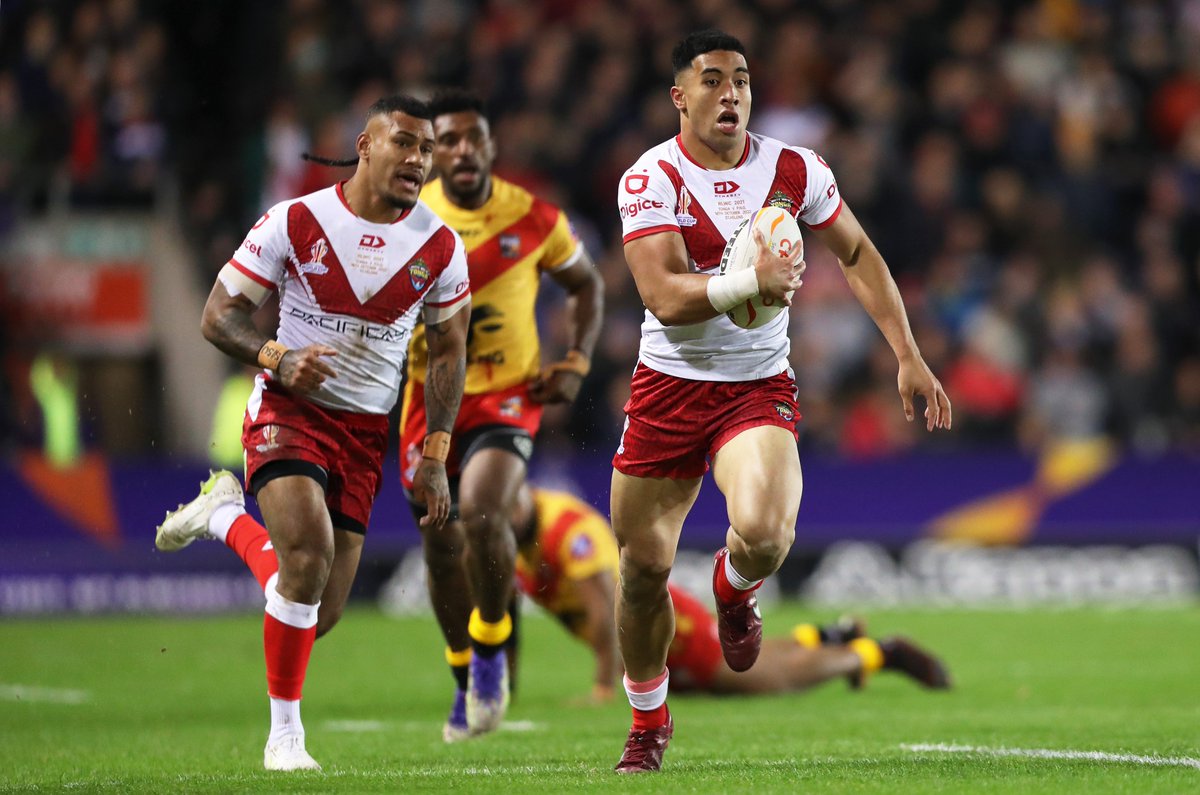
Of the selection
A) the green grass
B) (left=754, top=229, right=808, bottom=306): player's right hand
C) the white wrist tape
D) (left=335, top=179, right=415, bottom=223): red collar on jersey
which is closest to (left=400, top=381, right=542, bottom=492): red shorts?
the green grass

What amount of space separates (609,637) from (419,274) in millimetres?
3442

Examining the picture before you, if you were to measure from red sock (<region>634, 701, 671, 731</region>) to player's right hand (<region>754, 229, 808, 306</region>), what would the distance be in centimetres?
171

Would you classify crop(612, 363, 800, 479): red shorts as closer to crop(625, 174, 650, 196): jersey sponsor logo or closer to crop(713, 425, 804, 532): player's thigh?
crop(713, 425, 804, 532): player's thigh

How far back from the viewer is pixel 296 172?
1783 centimetres

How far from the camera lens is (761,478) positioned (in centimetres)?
668

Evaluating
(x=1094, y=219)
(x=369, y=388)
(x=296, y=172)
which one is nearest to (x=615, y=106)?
(x=296, y=172)

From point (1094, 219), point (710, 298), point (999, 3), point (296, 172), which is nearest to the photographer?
point (710, 298)

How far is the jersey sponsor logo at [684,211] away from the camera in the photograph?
6852mm

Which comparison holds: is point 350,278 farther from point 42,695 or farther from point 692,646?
point 42,695

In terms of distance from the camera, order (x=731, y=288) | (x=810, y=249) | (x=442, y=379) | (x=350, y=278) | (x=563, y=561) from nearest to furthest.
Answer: (x=731, y=288) → (x=350, y=278) → (x=442, y=379) → (x=563, y=561) → (x=810, y=249)

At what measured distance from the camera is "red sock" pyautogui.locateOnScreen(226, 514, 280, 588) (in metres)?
7.66

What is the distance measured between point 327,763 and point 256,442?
4.43 ft

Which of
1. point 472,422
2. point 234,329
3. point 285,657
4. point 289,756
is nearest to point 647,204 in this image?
point 234,329

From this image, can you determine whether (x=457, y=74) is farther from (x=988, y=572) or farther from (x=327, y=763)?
(x=327, y=763)
